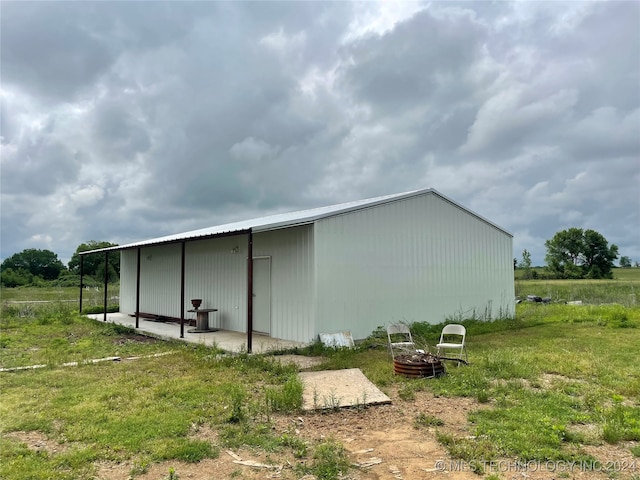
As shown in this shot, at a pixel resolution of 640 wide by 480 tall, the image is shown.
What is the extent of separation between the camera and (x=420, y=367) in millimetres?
5840

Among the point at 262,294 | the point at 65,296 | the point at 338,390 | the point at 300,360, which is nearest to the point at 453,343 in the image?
the point at 300,360

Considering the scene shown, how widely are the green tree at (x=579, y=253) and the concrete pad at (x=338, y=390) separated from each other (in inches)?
1624

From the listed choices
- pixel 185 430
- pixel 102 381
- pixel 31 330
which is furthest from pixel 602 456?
pixel 31 330

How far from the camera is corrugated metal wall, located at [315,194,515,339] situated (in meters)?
8.82

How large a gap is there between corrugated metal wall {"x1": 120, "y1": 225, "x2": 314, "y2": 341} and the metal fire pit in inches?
108

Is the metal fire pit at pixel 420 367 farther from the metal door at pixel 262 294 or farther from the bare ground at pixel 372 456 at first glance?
the metal door at pixel 262 294

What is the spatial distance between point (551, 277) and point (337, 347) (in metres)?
38.7

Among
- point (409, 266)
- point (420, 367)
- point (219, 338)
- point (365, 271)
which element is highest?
point (409, 266)

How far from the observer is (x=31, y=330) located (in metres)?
11.3

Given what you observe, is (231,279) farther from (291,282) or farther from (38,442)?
(38,442)

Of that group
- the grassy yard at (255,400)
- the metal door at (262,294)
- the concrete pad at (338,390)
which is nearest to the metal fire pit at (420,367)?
the grassy yard at (255,400)

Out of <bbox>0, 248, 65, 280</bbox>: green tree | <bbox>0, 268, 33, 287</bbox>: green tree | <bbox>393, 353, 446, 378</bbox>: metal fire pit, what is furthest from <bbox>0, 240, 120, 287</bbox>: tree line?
<bbox>393, 353, 446, 378</bbox>: metal fire pit

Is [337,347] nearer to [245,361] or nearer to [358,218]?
[245,361]

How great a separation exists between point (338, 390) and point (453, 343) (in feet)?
13.1
